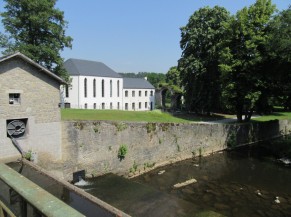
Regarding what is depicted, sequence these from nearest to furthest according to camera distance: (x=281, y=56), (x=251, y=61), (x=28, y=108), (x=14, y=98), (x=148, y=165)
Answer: (x=14, y=98) → (x=28, y=108) → (x=148, y=165) → (x=281, y=56) → (x=251, y=61)

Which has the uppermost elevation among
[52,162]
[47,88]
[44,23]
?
[44,23]

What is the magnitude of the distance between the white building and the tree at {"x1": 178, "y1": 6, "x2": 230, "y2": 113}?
1775 cm

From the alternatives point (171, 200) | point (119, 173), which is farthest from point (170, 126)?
point (171, 200)

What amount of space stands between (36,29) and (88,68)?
21.4m

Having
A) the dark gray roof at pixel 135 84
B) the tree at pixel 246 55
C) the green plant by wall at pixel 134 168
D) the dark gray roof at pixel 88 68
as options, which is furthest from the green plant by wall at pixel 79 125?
the dark gray roof at pixel 135 84

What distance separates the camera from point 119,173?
1912cm

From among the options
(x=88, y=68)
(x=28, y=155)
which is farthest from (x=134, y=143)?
(x=88, y=68)

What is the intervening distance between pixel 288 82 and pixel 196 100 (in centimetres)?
1283

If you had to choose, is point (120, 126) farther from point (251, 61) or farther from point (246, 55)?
point (246, 55)

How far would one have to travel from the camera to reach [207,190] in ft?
55.7

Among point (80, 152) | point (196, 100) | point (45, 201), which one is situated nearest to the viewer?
point (45, 201)

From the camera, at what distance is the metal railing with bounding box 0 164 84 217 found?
2.43 meters

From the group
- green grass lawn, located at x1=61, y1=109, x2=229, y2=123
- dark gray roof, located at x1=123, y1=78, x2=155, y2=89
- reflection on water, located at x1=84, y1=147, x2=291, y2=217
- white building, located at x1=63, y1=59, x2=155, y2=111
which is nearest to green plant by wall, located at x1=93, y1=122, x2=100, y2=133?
reflection on water, located at x1=84, y1=147, x2=291, y2=217

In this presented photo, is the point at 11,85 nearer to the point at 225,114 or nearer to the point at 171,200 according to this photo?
the point at 171,200
